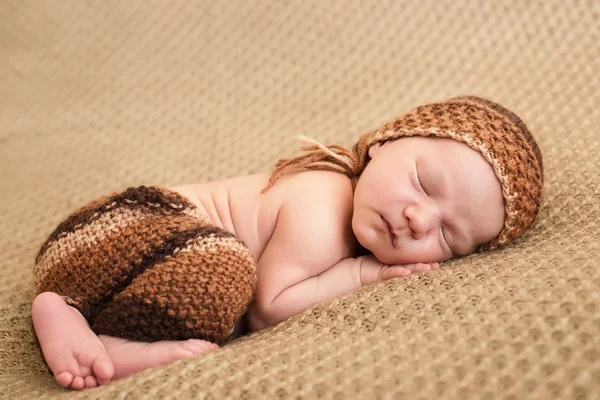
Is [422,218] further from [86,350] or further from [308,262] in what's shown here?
[86,350]

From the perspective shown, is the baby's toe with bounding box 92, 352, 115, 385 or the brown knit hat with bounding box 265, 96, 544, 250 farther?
the brown knit hat with bounding box 265, 96, 544, 250

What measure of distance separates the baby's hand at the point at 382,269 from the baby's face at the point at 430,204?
2 cm

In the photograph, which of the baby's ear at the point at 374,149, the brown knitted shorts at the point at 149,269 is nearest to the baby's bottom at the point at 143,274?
the brown knitted shorts at the point at 149,269

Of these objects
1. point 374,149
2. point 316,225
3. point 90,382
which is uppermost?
point 374,149

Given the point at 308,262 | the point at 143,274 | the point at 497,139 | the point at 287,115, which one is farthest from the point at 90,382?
the point at 287,115

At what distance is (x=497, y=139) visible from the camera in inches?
48.3

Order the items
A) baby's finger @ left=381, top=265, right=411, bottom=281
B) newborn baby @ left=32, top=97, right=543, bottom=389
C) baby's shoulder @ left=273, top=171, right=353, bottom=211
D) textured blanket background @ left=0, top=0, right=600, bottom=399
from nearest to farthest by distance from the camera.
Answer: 1. textured blanket background @ left=0, top=0, right=600, bottom=399
2. newborn baby @ left=32, top=97, right=543, bottom=389
3. baby's finger @ left=381, top=265, right=411, bottom=281
4. baby's shoulder @ left=273, top=171, right=353, bottom=211

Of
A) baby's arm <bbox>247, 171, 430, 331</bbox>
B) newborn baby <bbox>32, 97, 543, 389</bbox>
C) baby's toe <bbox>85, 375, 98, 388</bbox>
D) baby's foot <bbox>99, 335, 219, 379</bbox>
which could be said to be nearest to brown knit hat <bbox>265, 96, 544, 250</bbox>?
newborn baby <bbox>32, 97, 543, 389</bbox>

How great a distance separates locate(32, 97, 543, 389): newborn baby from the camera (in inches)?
40.2

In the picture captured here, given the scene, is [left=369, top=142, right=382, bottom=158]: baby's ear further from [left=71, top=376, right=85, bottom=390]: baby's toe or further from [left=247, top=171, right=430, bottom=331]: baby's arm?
[left=71, top=376, right=85, bottom=390]: baby's toe

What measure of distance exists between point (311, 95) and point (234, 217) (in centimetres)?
71

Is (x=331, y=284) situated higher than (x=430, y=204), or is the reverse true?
(x=430, y=204)

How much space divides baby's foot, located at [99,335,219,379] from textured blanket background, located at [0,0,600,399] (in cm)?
8

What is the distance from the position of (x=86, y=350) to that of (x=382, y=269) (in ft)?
1.88
